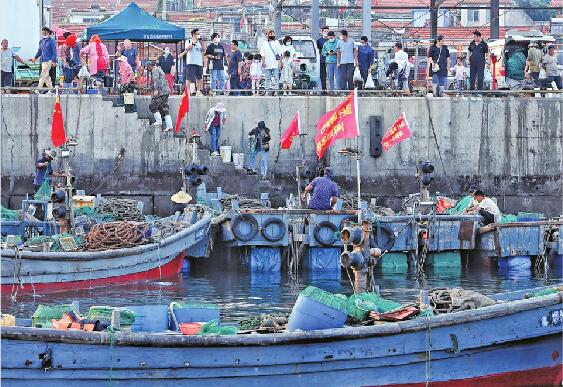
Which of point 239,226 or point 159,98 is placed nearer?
point 239,226

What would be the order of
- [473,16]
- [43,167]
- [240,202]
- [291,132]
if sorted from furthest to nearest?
[473,16] → [291,132] → [43,167] → [240,202]

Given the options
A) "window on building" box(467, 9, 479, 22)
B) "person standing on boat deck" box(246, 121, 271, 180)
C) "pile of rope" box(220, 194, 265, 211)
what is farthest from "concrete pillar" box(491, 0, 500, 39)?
"window on building" box(467, 9, 479, 22)

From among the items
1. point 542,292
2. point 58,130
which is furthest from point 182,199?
point 542,292

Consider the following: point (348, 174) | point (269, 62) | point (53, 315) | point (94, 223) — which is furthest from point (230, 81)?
point (53, 315)

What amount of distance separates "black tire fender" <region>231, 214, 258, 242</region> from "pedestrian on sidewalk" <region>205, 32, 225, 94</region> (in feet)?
23.4

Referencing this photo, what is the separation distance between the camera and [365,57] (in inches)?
1485

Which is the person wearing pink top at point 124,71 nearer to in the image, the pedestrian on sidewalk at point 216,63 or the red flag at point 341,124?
the pedestrian on sidewalk at point 216,63

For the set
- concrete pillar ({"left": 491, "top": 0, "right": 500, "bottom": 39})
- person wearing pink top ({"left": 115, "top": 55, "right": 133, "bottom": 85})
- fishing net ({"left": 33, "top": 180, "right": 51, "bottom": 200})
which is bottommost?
fishing net ({"left": 33, "top": 180, "right": 51, "bottom": 200})

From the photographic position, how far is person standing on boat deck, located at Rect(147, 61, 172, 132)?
36125 mm

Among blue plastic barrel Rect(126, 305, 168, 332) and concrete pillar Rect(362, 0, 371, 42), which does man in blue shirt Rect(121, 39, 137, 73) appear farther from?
blue plastic barrel Rect(126, 305, 168, 332)

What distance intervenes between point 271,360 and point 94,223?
11.9 metres

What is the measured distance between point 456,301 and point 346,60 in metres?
17.2

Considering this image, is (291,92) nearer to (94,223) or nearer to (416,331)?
(94,223)

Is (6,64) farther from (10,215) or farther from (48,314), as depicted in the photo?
(48,314)
